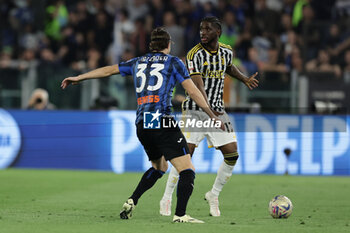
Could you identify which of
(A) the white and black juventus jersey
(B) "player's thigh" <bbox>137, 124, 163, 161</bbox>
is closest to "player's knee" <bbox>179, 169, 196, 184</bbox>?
(B) "player's thigh" <bbox>137, 124, 163, 161</bbox>

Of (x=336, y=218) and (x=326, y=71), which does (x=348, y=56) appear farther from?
(x=336, y=218)

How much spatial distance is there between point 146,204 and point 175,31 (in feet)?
28.1

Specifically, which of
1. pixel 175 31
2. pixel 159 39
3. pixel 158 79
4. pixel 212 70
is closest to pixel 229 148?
pixel 212 70

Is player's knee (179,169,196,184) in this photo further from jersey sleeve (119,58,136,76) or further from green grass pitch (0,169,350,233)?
jersey sleeve (119,58,136,76)

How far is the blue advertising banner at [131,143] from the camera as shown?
1500 cm

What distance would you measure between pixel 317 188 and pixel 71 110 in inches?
230

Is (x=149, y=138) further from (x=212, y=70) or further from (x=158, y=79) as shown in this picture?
(x=212, y=70)

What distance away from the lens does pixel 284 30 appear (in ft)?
58.5

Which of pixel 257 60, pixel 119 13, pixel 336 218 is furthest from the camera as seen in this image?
pixel 119 13

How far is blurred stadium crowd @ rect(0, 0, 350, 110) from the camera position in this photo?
16719 millimetres

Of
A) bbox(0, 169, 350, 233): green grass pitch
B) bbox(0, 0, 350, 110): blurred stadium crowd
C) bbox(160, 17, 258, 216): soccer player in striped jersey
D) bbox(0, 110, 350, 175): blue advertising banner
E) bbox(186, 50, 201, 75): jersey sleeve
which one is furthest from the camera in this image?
bbox(0, 0, 350, 110): blurred stadium crowd

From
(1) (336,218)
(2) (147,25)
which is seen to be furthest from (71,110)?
(1) (336,218)

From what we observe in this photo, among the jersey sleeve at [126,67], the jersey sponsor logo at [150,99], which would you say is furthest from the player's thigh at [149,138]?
the jersey sleeve at [126,67]

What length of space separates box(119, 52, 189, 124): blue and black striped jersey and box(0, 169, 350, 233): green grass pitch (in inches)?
46.9
